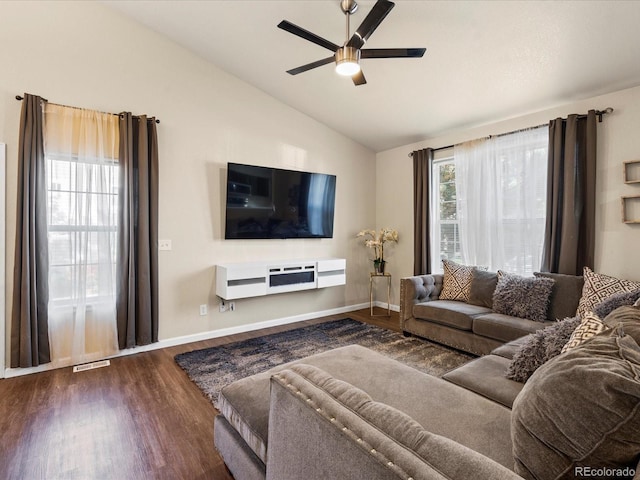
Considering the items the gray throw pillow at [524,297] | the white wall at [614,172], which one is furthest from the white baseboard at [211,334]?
the white wall at [614,172]

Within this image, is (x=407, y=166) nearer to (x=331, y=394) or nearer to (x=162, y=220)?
(x=162, y=220)

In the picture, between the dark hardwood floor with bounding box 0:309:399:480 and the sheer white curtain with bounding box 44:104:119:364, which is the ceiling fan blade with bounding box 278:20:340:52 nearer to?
the sheer white curtain with bounding box 44:104:119:364

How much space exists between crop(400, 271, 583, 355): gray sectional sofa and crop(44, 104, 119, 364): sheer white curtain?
3134 mm

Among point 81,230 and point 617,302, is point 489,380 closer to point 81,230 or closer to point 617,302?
point 617,302

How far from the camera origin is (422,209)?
181 inches

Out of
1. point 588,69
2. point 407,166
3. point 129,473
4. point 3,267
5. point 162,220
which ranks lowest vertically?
point 129,473

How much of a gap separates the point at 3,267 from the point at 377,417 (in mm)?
3441

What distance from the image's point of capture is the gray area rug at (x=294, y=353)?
2.92 m

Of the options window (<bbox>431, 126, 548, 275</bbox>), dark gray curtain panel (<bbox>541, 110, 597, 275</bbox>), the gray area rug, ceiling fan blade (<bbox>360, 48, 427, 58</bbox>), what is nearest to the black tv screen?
the gray area rug

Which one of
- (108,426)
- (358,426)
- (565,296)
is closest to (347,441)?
(358,426)

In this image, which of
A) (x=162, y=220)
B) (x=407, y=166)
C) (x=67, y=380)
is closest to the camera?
(x=67, y=380)

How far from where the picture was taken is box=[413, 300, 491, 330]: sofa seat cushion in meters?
3.26

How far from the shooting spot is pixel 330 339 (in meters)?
3.82

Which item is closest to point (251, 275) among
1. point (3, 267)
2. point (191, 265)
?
point (191, 265)
